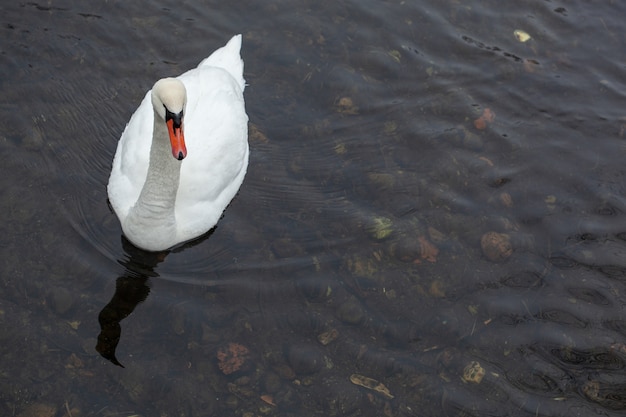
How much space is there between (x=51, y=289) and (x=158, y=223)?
1.15 metres

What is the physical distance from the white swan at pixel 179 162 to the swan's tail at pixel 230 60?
61 cm

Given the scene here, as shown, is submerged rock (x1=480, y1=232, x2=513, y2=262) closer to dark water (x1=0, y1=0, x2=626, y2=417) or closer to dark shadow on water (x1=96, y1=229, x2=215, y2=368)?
dark water (x1=0, y1=0, x2=626, y2=417)

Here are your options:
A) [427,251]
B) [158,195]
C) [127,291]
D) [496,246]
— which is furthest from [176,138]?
[496,246]

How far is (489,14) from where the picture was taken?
11961 millimetres

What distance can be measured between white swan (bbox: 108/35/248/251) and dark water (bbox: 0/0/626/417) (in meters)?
→ 0.27

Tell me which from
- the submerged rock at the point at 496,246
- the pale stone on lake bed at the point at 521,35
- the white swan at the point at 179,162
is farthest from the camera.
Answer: the pale stone on lake bed at the point at 521,35

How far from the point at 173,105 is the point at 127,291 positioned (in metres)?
1.92

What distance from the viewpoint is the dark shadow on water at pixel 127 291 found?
7.51 m

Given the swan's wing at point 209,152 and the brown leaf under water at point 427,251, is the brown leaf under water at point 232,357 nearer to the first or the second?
the swan's wing at point 209,152

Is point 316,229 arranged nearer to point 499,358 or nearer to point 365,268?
point 365,268

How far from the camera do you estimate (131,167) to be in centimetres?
844

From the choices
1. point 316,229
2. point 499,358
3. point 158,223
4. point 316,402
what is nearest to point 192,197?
point 158,223

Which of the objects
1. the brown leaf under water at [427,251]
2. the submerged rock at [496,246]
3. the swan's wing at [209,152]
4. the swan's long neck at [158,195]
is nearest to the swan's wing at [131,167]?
the swan's long neck at [158,195]

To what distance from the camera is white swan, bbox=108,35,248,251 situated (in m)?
7.65
